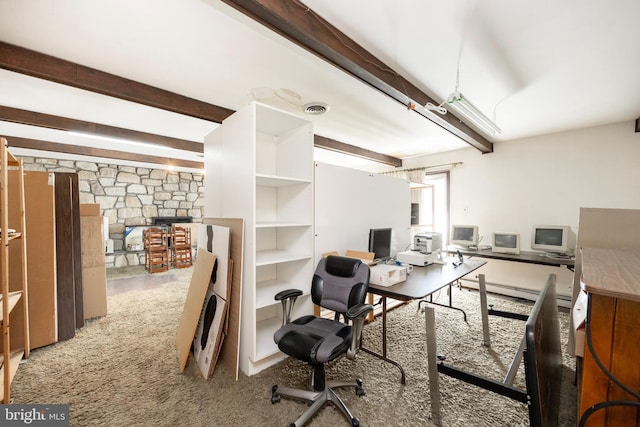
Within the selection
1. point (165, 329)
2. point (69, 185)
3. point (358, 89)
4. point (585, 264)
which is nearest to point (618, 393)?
point (585, 264)

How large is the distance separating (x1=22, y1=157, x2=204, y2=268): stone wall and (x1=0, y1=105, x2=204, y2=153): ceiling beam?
2.49 meters

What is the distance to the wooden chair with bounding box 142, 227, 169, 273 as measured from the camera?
5.50 meters

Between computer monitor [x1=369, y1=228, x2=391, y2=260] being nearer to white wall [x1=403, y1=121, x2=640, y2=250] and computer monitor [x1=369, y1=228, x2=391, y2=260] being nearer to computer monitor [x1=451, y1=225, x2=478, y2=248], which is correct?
computer monitor [x1=451, y1=225, x2=478, y2=248]

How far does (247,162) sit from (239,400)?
1751mm

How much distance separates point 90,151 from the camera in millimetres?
4613

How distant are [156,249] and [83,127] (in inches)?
118

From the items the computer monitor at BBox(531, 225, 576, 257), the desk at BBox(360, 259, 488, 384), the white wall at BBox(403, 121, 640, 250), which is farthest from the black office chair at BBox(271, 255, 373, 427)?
the white wall at BBox(403, 121, 640, 250)

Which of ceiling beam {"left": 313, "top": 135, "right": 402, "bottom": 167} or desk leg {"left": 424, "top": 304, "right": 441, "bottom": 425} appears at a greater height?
ceiling beam {"left": 313, "top": 135, "right": 402, "bottom": 167}

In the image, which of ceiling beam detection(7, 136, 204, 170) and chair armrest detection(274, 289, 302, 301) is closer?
chair armrest detection(274, 289, 302, 301)

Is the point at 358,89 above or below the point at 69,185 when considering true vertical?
above

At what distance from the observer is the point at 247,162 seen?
82.2 inches

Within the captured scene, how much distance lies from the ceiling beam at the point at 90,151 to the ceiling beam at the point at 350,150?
336cm

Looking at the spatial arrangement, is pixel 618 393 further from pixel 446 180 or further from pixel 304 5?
pixel 446 180

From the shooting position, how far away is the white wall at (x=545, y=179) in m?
3.39
